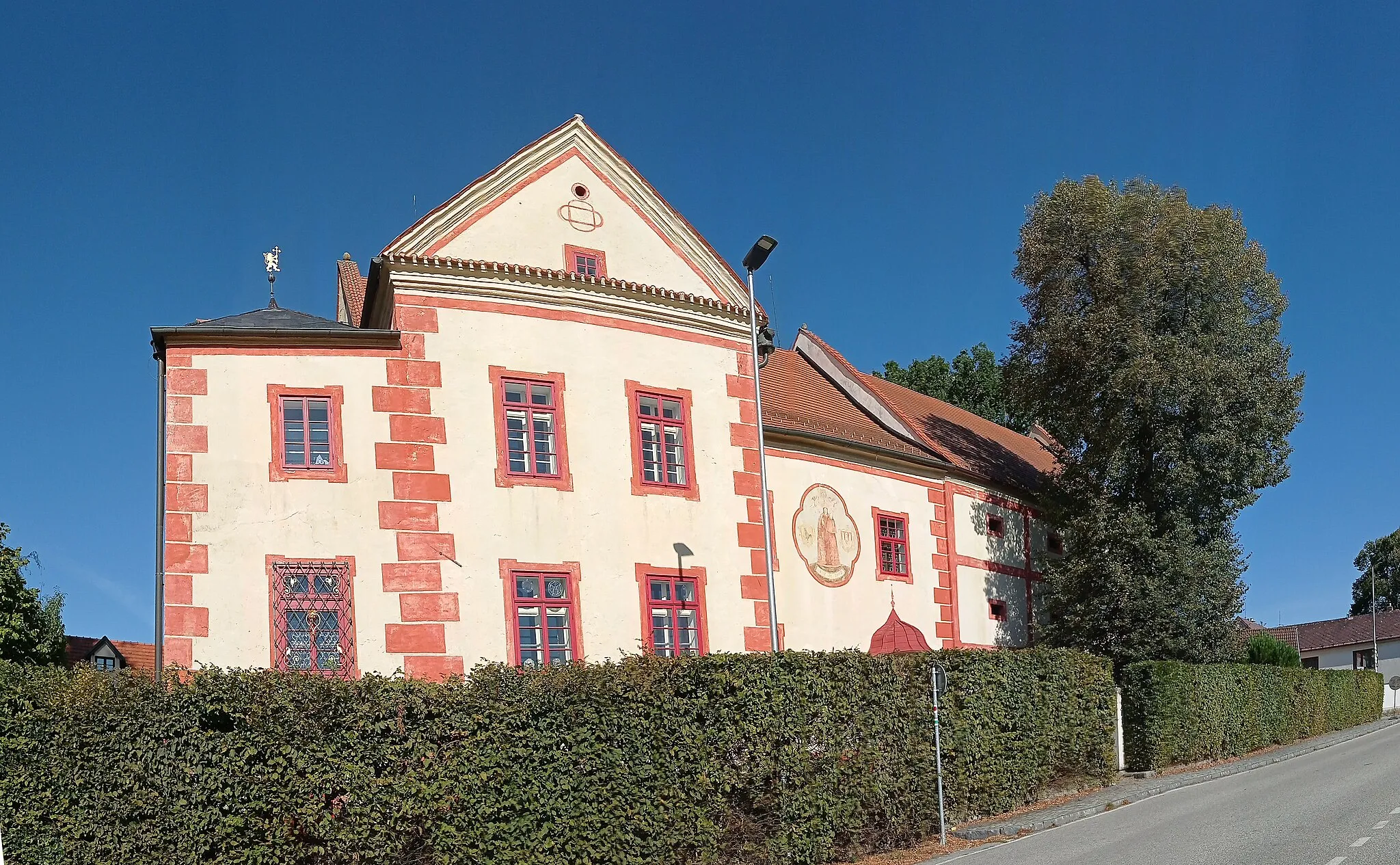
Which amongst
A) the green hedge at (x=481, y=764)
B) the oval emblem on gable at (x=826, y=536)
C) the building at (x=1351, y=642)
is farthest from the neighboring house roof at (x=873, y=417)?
the building at (x=1351, y=642)

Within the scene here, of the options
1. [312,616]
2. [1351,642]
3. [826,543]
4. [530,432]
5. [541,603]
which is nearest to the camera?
[312,616]

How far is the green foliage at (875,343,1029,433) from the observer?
6259 cm

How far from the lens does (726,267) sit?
957 inches

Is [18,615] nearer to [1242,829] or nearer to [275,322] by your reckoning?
[275,322]

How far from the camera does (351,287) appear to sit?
31500mm

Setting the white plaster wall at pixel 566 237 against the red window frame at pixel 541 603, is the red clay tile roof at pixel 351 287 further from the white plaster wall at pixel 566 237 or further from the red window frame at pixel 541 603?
the red window frame at pixel 541 603

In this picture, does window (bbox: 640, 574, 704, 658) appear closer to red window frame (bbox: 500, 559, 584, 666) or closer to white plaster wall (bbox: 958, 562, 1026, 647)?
red window frame (bbox: 500, 559, 584, 666)

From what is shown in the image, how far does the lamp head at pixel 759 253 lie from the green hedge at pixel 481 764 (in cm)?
686

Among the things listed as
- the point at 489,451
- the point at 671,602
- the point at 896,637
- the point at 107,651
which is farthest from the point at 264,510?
the point at 107,651

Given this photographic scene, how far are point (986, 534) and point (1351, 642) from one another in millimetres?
68978

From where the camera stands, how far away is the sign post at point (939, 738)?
1872cm

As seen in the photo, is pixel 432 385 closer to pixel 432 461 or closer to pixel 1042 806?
pixel 432 461

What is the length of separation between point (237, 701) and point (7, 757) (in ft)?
6.93

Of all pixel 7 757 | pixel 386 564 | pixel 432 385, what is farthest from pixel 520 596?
pixel 7 757
